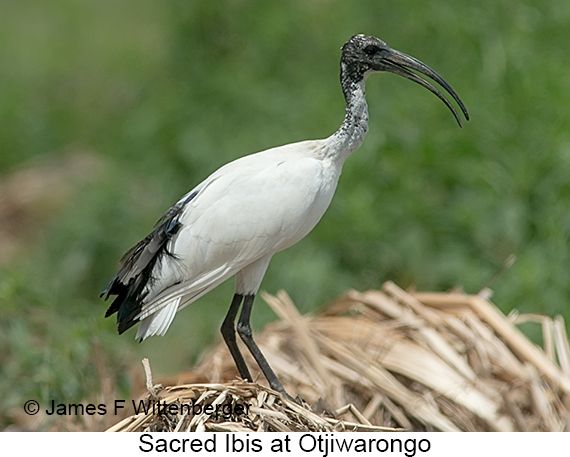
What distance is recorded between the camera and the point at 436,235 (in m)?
6.38

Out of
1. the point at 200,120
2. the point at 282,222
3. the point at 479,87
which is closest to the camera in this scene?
the point at 282,222

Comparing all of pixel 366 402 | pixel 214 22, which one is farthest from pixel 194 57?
pixel 366 402

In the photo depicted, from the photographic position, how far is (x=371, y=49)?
3.30 meters

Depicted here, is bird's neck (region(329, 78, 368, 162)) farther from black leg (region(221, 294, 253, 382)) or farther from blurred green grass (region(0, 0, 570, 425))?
blurred green grass (region(0, 0, 570, 425))

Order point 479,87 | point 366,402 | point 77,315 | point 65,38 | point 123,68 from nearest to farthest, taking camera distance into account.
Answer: point 366,402 → point 77,315 → point 479,87 → point 123,68 → point 65,38

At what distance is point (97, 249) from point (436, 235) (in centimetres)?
288

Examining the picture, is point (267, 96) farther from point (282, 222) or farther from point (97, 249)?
point (282, 222)

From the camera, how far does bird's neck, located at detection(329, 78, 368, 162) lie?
131 inches

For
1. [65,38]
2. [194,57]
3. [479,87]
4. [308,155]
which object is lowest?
[308,155]

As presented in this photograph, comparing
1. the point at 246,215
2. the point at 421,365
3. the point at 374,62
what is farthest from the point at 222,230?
the point at 421,365

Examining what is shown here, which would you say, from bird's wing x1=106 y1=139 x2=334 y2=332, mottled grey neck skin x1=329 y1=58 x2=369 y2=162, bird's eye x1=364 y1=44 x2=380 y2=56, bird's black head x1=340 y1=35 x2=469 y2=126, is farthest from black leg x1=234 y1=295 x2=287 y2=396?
bird's eye x1=364 y1=44 x2=380 y2=56

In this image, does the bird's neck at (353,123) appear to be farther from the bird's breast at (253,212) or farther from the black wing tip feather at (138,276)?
the black wing tip feather at (138,276)

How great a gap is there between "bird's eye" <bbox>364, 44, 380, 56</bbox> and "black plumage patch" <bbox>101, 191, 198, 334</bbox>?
2.85 feet

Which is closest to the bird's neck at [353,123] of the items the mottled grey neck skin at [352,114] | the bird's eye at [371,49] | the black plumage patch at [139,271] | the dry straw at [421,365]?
the mottled grey neck skin at [352,114]
